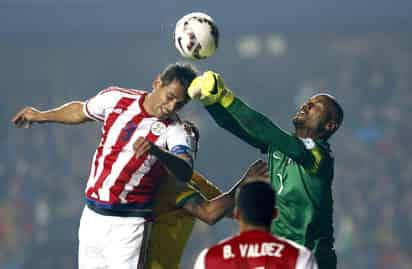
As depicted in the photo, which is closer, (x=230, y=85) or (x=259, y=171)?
(x=259, y=171)

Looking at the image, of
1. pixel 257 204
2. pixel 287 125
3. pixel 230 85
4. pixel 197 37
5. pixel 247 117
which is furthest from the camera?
pixel 230 85

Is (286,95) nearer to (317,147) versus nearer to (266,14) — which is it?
(266,14)

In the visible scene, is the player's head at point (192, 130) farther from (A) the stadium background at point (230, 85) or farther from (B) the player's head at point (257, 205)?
(A) the stadium background at point (230, 85)

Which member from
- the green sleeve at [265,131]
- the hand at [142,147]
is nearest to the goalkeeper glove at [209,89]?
the green sleeve at [265,131]

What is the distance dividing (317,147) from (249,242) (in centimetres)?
191

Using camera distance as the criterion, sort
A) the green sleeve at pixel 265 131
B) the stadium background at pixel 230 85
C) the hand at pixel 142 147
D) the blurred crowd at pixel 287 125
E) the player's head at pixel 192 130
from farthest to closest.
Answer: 1. the stadium background at pixel 230 85
2. the blurred crowd at pixel 287 125
3. the player's head at pixel 192 130
4. the green sleeve at pixel 265 131
5. the hand at pixel 142 147

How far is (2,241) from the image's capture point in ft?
61.6

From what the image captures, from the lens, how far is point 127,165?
Answer: 6.03m

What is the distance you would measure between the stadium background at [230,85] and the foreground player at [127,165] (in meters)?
11.5

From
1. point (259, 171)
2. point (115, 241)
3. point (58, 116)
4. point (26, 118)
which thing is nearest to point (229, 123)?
point (259, 171)

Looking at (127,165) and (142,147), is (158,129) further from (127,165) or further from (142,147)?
(142,147)

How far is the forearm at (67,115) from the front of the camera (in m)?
6.39

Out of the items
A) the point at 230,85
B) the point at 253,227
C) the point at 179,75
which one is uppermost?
the point at 230,85

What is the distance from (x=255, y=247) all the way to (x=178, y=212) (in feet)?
7.39
